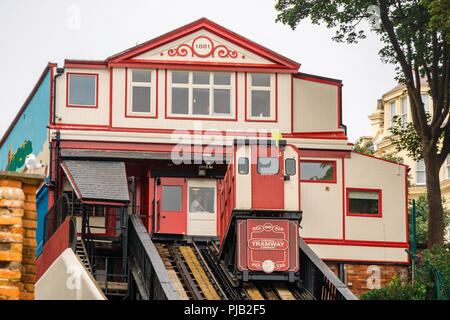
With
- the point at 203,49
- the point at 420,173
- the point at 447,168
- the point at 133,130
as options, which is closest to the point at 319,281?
the point at 133,130

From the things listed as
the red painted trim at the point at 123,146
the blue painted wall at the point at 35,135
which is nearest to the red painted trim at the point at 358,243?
the red painted trim at the point at 123,146

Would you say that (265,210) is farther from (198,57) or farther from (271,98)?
(198,57)

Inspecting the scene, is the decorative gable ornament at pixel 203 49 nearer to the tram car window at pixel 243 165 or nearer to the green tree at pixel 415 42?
the green tree at pixel 415 42

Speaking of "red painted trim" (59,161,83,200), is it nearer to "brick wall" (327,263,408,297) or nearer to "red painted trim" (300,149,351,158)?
"red painted trim" (300,149,351,158)

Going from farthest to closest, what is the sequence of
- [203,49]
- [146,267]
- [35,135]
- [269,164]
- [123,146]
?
[35,135] → [203,49] → [123,146] → [146,267] → [269,164]

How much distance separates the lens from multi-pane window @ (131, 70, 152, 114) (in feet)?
108

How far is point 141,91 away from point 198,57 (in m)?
2.39

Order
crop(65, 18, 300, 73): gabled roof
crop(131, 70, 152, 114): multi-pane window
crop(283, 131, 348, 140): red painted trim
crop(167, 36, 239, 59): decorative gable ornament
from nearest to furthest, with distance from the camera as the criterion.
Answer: crop(65, 18, 300, 73): gabled roof → crop(131, 70, 152, 114): multi-pane window → crop(167, 36, 239, 59): decorative gable ornament → crop(283, 131, 348, 140): red painted trim

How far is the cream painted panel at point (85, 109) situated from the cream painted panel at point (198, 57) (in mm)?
1434

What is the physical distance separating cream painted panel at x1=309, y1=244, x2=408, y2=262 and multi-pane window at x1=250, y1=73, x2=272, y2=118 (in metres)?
5.23

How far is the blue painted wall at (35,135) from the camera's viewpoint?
3269 cm

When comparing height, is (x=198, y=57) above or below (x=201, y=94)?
above

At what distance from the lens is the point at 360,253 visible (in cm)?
3219

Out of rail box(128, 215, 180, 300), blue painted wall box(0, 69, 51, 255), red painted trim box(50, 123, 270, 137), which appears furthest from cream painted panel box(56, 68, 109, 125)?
rail box(128, 215, 180, 300)
